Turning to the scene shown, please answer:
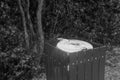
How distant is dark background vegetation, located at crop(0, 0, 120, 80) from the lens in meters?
2.68

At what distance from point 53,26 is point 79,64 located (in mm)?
1835

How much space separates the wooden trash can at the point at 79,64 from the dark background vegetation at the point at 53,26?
39.7 inches

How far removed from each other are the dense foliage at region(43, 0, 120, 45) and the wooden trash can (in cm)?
154

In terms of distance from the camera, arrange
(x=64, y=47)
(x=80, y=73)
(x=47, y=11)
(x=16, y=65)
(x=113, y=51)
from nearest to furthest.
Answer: (x=80, y=73) < (x=64, y=47) < (x=16, y=65) < (x=47, y=11) < (x=113, y=51)

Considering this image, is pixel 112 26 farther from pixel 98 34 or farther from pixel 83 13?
→ pixel 83 13

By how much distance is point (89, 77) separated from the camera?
5.90ft

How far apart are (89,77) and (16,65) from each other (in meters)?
1.43

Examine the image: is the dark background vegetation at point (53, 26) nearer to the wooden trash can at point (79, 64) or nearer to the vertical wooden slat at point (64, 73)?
the wooden trash can at point (79, 64)

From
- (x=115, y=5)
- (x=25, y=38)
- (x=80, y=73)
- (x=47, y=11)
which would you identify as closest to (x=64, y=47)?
(x=80, y=73)

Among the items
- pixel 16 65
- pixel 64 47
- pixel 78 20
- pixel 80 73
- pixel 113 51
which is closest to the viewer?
pixel 80 73

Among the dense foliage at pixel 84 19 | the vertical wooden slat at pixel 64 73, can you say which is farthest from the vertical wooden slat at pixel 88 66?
the dense foliage at pixel 84 19

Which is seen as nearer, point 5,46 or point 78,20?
point 5,46

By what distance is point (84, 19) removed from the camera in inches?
146

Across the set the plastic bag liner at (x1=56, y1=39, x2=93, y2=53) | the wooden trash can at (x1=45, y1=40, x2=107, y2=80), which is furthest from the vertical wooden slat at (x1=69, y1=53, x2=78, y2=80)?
the plastic bag liner at (x1=56, y1=39, x2=93, y2=53)
